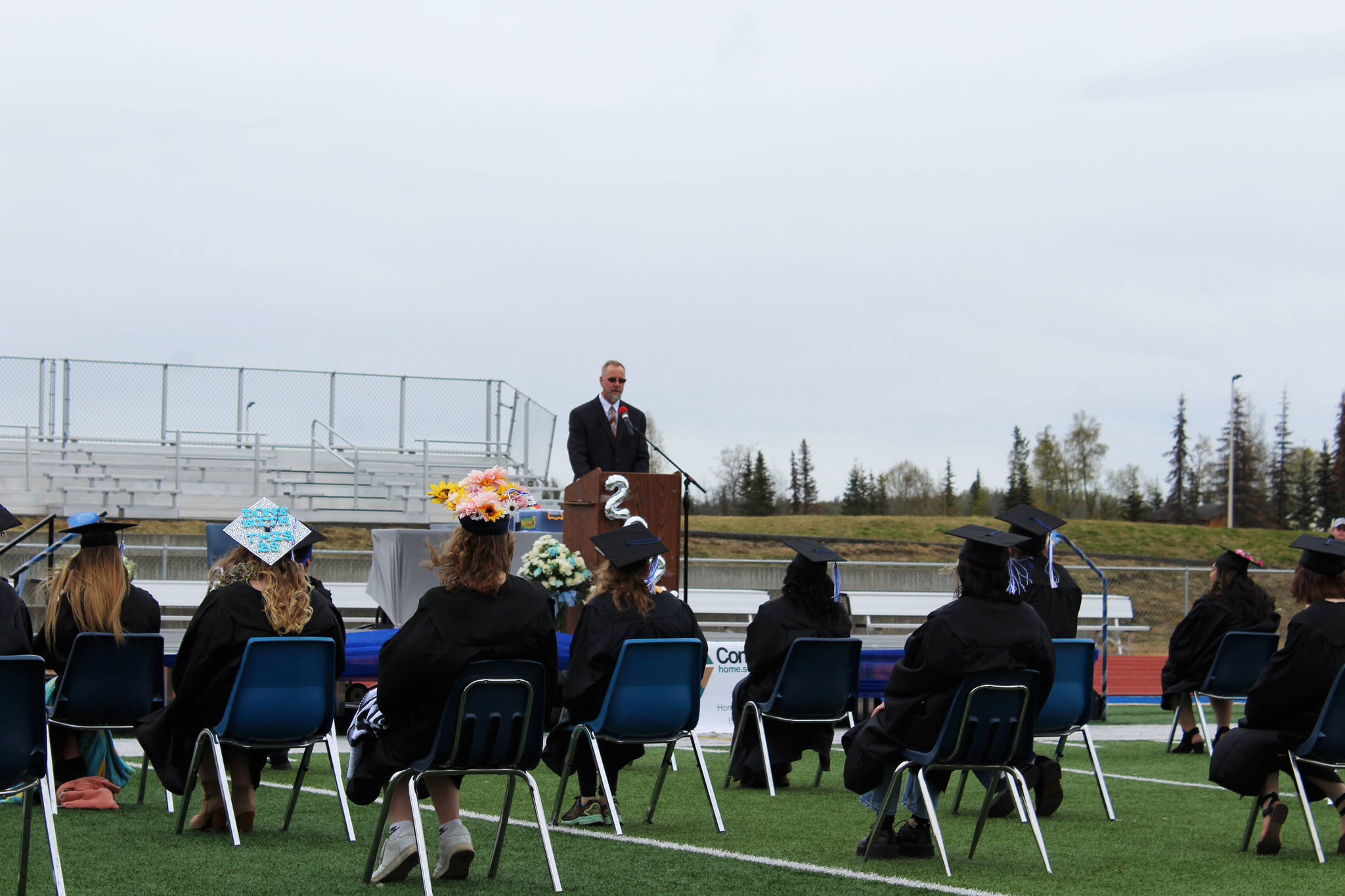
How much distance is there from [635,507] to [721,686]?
7.49ft

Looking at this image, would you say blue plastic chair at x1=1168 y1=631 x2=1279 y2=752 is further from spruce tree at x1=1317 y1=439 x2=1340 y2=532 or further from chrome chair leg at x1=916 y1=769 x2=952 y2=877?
spruce tree at x1=1317 y1=439 x2=1340 y2=532

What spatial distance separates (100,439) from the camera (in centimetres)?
1897

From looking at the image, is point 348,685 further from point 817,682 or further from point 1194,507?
point 1194,507

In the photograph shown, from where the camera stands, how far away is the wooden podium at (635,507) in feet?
30.5

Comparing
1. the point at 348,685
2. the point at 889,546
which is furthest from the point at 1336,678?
the point at 889,546

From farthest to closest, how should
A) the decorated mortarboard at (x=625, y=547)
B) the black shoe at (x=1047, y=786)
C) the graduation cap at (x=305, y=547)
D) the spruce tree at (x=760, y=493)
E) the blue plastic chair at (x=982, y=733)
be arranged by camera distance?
1. the spruce tree at (x=760, y=493)
2. the graduation cap at (x=305, y=547)
3. the black shoe at (x=1047, y=786)
4. the decorated mortarboard at (x=625, y=547)
5. the blue plastic chair at (x=982, y=733)

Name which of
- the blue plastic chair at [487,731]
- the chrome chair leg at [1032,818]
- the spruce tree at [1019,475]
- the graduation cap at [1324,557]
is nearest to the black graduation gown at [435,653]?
the blue plastic chair at [487,731]

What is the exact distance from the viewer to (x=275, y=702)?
18.4 ft

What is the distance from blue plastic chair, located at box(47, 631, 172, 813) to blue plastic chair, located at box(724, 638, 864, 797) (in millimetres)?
3134

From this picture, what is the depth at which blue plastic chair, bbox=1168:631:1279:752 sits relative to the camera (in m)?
9.37

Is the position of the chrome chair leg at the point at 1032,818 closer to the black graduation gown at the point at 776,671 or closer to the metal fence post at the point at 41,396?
the black graduation gown at the point at 776,671

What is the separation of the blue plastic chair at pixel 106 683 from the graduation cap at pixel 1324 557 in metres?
5.23

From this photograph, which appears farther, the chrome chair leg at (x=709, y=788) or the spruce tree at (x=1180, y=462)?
the spruce tree at (x=1180, y=462)

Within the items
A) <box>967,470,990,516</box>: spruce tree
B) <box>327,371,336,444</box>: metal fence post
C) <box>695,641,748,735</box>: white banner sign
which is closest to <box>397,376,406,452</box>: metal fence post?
<box>327,371,336,444</box>: metal fence post
